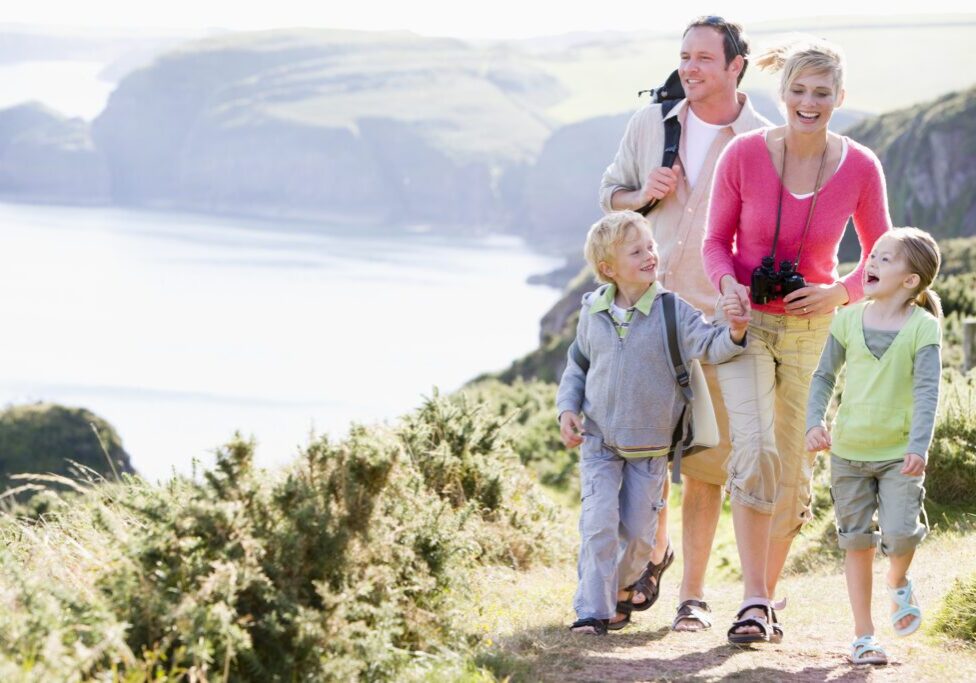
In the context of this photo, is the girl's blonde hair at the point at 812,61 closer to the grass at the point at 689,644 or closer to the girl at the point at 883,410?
the girl at the point at 883,410

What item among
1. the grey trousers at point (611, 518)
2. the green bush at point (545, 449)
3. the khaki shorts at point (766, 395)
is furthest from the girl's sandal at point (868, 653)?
the green bush at point (545, 449)

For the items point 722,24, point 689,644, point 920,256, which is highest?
point 722,24

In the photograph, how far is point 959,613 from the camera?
4602 millimetres

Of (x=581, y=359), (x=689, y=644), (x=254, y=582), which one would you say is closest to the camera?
(x=254, y=582)

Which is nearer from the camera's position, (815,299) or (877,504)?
(877,504)

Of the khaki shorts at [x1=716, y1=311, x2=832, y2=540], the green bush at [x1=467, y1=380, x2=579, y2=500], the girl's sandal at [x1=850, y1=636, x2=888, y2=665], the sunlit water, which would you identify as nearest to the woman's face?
the khaki shorts at [x1=716, y1=311, x2=832, y2=540]

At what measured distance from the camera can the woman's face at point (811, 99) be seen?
4.42 metres

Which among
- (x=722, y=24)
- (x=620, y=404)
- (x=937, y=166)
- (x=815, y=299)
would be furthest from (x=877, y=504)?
(x=937, y=166)

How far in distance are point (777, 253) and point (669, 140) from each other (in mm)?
811

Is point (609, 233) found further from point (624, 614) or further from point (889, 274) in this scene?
point (624, 614)

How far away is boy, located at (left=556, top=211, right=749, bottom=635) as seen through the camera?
4.62 m

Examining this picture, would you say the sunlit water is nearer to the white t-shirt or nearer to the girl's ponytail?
the white t-shirt

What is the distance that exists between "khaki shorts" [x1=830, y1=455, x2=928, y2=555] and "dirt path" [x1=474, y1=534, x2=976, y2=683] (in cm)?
43

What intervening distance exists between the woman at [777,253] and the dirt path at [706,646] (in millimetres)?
218
